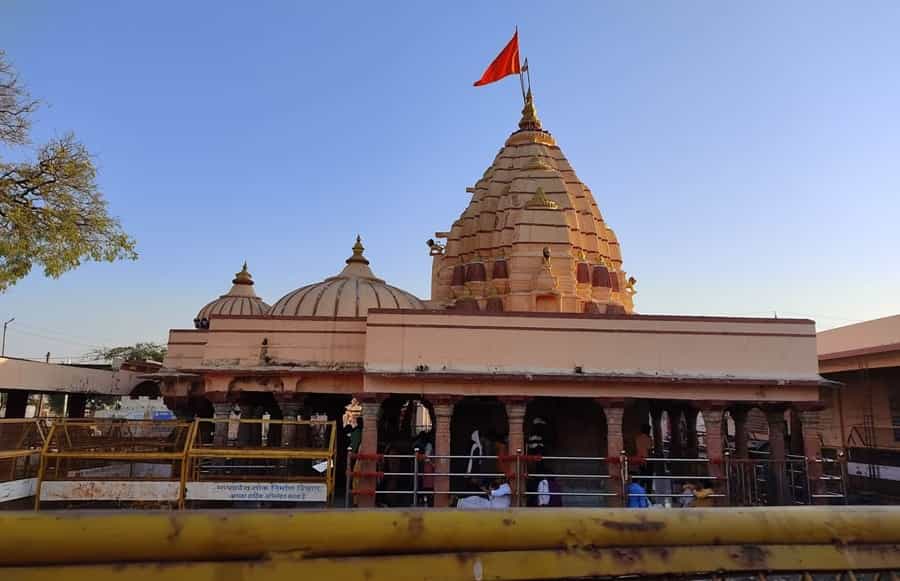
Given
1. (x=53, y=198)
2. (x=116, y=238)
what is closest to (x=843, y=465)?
(x=116, y=238)

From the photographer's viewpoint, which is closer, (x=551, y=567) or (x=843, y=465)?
(x=551, y=567)

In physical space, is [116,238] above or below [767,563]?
above

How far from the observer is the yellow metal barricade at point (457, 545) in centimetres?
197

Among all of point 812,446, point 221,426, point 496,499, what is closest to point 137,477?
point 221,426

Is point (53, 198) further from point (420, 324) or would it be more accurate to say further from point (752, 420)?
point (752, 420)

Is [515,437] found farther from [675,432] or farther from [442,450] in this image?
[675,432]

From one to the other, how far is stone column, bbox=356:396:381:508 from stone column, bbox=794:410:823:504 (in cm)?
1007

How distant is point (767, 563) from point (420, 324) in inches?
520

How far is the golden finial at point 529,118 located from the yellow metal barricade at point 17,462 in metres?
20.0

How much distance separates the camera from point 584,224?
76.8ft

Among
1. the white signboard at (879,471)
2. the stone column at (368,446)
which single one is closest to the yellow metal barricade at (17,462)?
the stone column at (368,446)

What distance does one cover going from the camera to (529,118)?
25922mm

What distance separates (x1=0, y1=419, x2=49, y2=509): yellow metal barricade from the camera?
1189cm

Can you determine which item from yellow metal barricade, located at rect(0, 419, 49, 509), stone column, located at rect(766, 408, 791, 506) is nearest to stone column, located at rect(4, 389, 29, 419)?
yellow metal barricade, located at rect(0, 419, 49, 509)
